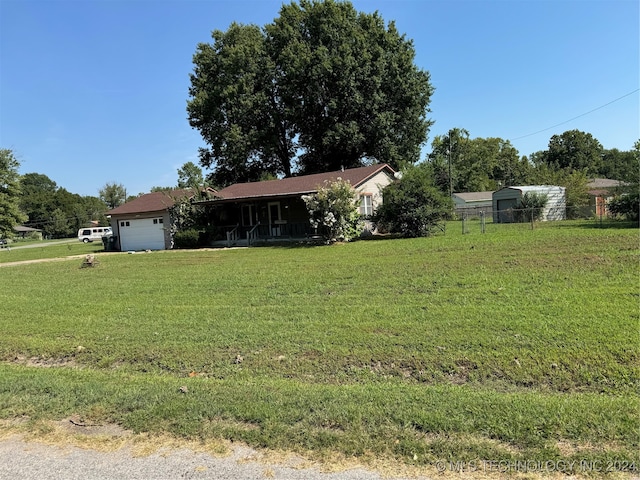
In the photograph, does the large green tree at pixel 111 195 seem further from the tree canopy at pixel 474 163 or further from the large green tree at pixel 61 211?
the tree canopy at pixel 474 163

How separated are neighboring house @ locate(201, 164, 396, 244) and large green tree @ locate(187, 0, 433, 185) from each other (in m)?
8.68

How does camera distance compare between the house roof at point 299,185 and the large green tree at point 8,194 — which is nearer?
the house roof at point 299,185

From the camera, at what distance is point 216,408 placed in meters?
3.95

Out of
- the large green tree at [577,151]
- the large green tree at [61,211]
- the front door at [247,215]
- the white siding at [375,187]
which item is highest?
the large green tree at [577,151]

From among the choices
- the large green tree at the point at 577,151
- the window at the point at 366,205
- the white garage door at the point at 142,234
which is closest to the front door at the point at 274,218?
the window at the point at 366,205

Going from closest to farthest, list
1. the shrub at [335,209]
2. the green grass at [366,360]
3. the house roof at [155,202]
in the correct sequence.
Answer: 1. the green grass at [366,360]
2. the shrub at [335,209]
3. the house roof at [155,202]

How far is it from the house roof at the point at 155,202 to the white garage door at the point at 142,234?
70 centimetres

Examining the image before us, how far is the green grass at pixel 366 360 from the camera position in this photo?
3432 millimetres

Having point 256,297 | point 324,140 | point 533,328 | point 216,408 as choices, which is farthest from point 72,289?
Result: point 324,140

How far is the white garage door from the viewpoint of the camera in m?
28.1

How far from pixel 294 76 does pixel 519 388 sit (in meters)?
33.5

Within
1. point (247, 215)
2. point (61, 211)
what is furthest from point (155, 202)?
point (61, 211)

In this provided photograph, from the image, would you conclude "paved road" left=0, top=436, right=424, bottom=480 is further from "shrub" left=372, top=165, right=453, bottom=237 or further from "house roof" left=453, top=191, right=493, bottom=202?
"house roof" left=453, top=191, right=493, bottom=202

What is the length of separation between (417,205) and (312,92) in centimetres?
1860
